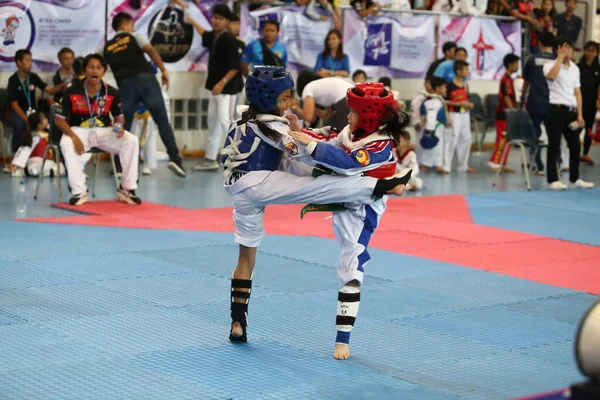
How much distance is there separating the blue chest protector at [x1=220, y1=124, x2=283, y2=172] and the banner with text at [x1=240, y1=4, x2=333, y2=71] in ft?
30.4

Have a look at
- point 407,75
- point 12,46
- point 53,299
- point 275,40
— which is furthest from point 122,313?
point 407,75

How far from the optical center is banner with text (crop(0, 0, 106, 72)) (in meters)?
12.3

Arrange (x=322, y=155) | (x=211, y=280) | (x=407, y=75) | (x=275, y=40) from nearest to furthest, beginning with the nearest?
(x=322, y=155)
(x=211, y=280)
(x=275, y=40)
(x=407, y=75)

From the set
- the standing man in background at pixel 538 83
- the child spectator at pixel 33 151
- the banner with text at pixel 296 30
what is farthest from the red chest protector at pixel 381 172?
the banner with text at pixel 296 30

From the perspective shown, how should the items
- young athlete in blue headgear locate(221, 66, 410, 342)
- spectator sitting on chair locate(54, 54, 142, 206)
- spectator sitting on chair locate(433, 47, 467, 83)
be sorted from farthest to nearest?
spectator sitting on chair locate(433, 47, 467, 83) < spectator sitting on chair locate(54, 54, 142, 206) < young athlete in blue headgear locate(221, 66, 410, 342)

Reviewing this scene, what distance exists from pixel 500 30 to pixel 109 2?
7416mm

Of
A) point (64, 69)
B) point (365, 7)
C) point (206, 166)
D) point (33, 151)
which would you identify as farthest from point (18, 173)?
point (365, 7)

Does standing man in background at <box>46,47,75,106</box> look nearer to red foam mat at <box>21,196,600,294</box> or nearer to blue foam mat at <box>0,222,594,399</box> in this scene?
red foam mat at <box>21,196,600,294</box>

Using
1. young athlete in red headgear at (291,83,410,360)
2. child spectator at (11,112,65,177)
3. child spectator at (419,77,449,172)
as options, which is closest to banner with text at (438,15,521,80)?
child spectator at (419,77,449,172)

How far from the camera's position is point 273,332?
5488mm

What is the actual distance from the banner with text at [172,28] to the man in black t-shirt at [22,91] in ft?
4.26

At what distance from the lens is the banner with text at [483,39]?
54.0 feet

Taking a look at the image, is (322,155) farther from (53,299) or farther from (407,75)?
(407,75)

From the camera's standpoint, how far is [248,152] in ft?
16.4
